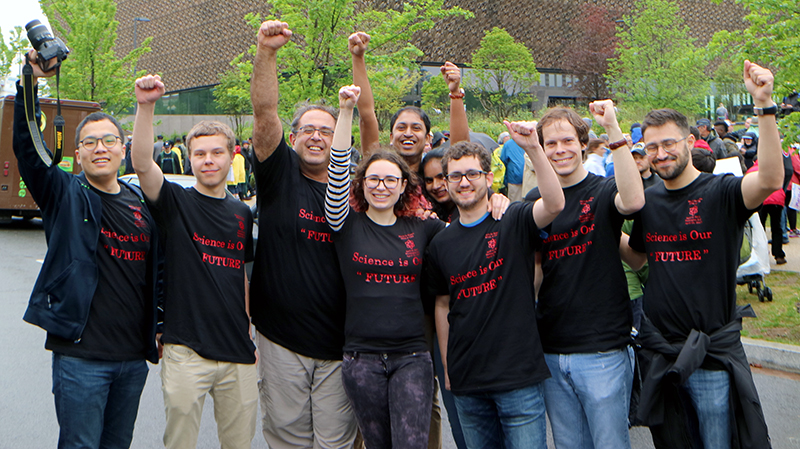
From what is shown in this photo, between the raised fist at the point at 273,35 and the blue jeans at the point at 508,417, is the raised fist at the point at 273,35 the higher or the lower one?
the higher one

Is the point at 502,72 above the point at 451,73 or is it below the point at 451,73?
above

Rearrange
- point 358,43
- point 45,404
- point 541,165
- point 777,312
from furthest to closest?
point 777,312, point 45,404, point 358,43, point 541,165

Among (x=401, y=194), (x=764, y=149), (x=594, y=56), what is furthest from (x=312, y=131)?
(x=594, y=56)

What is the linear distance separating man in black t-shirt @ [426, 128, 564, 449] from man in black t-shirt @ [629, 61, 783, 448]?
0.54m

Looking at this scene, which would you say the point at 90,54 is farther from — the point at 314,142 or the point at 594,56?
the point at 594,56

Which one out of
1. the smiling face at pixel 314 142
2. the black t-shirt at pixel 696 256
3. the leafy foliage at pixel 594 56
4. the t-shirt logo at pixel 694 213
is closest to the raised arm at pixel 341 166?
the smiling face at pixel 314 142

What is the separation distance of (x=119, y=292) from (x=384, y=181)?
1437 millimetres

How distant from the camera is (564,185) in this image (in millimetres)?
3377

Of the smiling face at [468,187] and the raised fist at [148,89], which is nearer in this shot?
the raised fist at [148,89]

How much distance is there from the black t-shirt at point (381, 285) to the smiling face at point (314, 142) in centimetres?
43

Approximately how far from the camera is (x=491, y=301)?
10.5 ft

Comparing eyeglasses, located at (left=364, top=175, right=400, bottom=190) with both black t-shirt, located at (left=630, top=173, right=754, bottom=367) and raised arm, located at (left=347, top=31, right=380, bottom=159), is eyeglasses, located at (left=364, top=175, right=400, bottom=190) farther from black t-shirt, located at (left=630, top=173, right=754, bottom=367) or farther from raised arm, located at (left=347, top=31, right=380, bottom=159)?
black t-shirt, located at (left=630, top=173, right=754, bottom=367)

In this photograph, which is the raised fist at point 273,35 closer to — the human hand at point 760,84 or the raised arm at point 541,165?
the raised arm at point 541,165

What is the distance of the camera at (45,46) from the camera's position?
2939 millimetres
